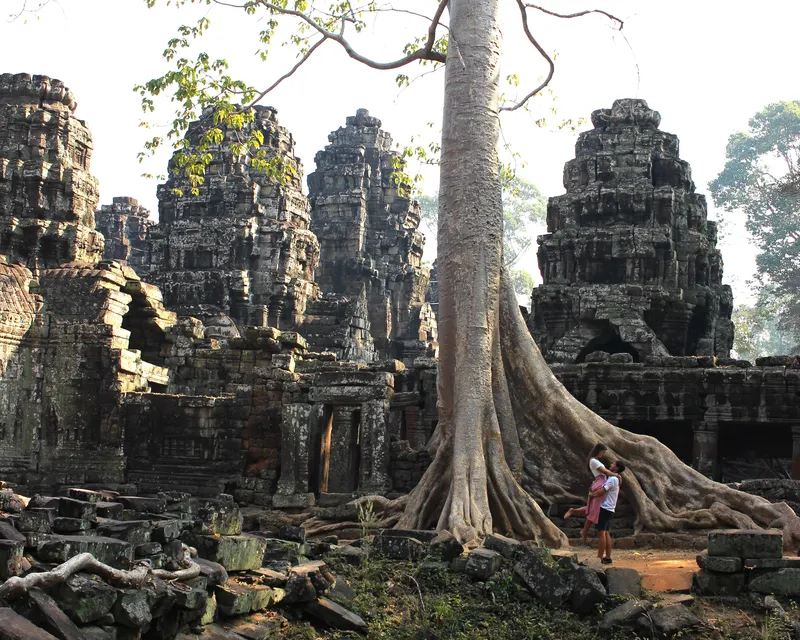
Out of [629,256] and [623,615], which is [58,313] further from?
[623,615]

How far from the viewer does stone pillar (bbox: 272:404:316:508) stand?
1342 centimetres

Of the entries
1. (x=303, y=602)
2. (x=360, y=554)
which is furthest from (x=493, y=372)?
(x=303, y=602)

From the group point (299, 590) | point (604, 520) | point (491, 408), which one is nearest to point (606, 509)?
point (604, 520)

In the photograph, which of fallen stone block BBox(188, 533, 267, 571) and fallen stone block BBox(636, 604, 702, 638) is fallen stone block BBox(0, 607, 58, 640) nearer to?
fallen stone block BBox(188, 533, 267, 571)

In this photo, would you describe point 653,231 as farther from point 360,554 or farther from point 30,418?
point 360,554

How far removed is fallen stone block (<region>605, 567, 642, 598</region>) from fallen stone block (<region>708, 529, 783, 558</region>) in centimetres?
64

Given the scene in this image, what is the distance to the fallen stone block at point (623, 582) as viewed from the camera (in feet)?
25.9

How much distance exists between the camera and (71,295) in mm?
18172

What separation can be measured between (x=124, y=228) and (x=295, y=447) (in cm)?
2564

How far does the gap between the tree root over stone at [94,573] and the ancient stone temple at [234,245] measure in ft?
68.1

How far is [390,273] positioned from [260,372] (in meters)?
22.0

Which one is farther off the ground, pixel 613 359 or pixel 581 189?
pixel 581 189

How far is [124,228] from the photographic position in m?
37.4

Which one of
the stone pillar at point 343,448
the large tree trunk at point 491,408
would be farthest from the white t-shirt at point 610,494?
the stone pillar at point 343,448
